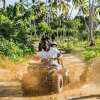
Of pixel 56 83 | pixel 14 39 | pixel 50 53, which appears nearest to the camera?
pixel 56 83

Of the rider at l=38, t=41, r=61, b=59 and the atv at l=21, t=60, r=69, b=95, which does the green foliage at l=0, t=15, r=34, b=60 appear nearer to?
the rider at l=38, t=41, r=61, b=59

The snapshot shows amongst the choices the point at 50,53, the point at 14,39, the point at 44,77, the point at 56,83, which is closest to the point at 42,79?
the point at 44,77

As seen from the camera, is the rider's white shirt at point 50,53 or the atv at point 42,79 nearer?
the atv at point 42,79

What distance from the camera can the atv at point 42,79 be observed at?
5168 mm

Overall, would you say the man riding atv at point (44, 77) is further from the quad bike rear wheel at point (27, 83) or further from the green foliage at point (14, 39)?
the green foliage at point (14, 39)

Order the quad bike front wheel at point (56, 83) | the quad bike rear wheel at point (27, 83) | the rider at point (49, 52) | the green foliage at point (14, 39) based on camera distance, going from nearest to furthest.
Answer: the quad bike front wheel at point (56, 83) → the quad bike rear wheel at point (27, 83) → the rider at point (49, 52) → the green foliage at point (14, 39)

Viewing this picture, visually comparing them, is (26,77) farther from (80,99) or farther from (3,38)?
(3,38)

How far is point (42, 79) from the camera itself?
5188 millimetres

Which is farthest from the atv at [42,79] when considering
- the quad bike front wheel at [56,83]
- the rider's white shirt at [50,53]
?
the rider's white shirt at [50,53]

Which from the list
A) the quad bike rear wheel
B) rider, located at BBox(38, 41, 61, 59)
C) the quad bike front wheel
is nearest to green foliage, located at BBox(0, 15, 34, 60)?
rider, located at BBox(38, 41, 61, 59)

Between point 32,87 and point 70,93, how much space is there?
1289mm

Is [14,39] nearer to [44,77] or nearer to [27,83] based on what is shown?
[27,83]

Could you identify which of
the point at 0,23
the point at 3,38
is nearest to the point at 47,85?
the point at 3,38

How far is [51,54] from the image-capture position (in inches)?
228
